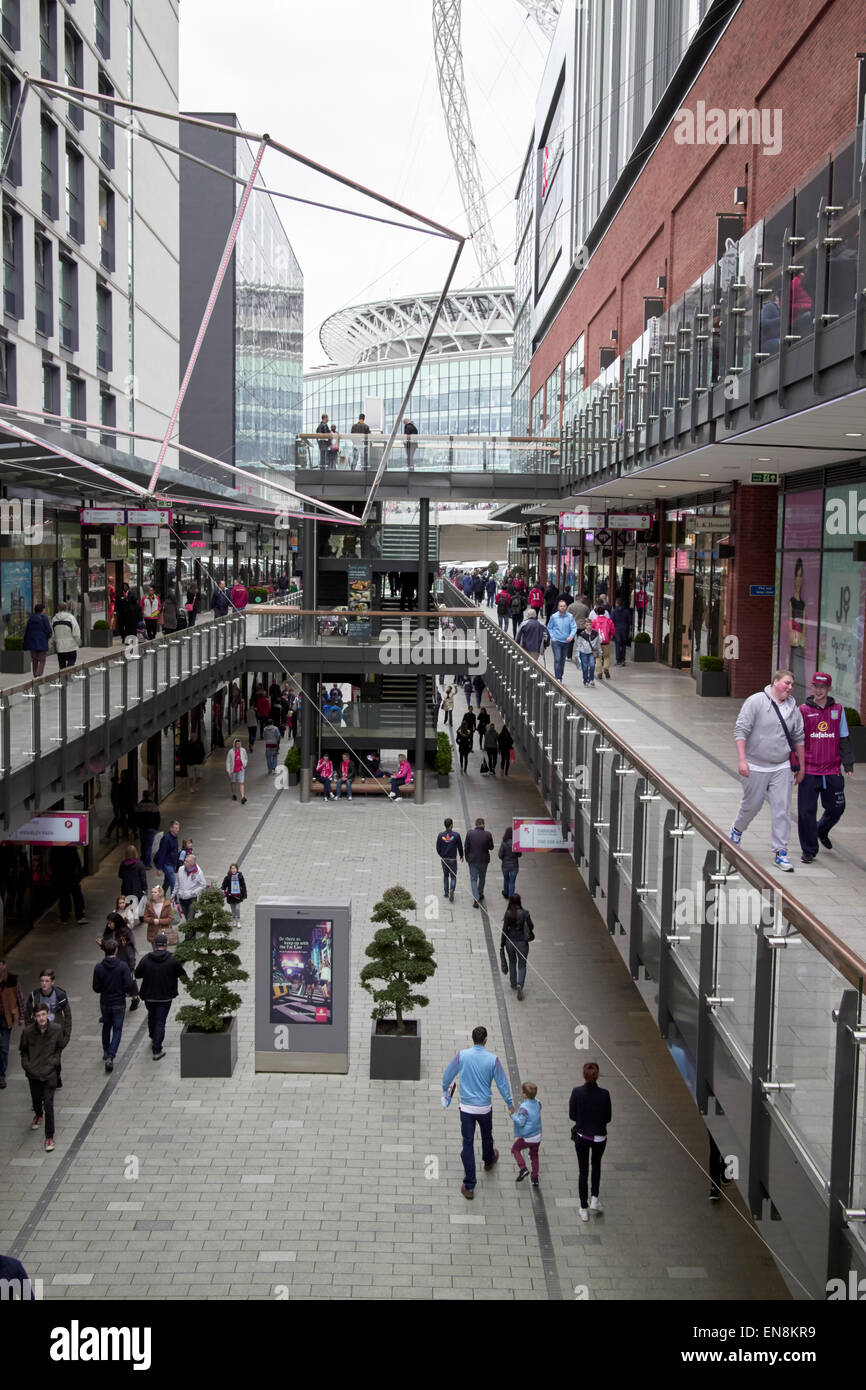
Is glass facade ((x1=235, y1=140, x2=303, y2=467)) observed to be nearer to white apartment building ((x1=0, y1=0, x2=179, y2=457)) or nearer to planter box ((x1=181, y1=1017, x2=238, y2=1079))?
white apartment building ((x1=0, y1=0, x2=179, y2=457))

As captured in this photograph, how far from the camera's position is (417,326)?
13412 cm

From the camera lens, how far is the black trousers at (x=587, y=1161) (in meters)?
11.0

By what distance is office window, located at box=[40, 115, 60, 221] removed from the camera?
1141 inches

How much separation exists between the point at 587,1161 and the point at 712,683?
481 inches

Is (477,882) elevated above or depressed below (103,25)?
below

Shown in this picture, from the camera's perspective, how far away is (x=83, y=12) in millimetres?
31078

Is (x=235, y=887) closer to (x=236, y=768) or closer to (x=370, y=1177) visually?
(x=370, y=1177)

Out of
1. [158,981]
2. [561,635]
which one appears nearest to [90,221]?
[561,635]

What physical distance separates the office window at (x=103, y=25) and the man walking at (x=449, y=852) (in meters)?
25.0

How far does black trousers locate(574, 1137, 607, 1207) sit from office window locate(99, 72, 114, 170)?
31.5 metres

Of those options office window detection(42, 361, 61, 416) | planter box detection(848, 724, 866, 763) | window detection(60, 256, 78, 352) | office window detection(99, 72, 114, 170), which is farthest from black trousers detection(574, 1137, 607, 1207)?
office window detection(99, 72, 114, 170)

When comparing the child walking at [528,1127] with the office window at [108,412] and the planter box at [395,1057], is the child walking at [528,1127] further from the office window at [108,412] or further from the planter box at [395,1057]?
the office window at [108,412]

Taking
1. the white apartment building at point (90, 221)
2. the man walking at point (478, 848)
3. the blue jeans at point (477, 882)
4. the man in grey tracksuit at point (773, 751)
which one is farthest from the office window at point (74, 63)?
the man in grey tracksuit at point (773, 751)
